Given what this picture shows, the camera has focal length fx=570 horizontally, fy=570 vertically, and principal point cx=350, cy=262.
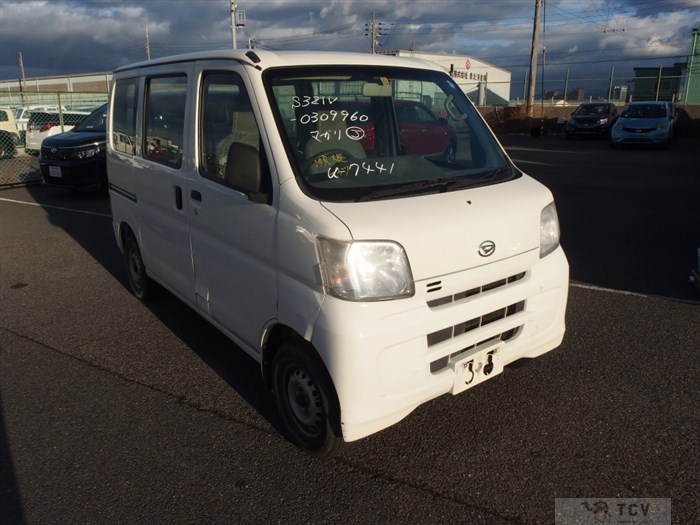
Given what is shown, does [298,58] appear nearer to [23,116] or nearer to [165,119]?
[165,119]

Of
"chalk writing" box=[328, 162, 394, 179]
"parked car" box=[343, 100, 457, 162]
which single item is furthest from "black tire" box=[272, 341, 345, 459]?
"parked car" box=[343, 100, 457, 162]

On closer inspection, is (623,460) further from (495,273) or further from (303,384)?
(303,384)

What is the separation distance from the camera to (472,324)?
9.38 ft

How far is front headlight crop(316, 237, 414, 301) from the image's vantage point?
8.34 ft

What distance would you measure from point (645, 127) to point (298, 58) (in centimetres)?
1853

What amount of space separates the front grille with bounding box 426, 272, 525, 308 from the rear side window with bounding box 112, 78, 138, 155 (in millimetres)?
3134

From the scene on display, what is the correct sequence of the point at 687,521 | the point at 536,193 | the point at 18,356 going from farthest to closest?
the point at 18,356 → the point at 536,193 → the point at 687,521

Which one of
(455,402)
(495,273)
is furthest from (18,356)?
(495,273)

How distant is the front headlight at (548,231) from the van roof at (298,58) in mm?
1327

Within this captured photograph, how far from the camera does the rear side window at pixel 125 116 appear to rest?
473 centimetres

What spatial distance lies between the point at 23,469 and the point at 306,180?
6.86 ft

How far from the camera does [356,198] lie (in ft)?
9.04

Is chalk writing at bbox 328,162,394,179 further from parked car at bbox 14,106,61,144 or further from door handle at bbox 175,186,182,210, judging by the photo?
parked car at bbox 14,106,61,144

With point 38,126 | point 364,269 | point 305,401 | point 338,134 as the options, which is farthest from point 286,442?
point 38,126
